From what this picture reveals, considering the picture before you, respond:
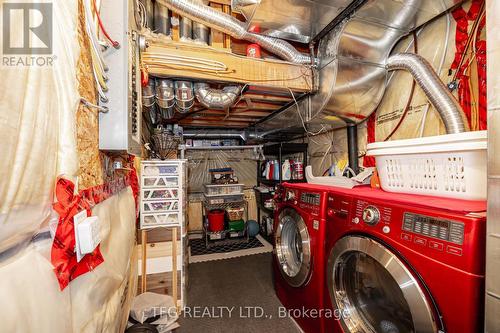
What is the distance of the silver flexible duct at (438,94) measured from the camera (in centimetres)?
124

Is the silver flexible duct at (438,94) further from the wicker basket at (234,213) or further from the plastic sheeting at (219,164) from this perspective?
the plastic sheeting at (219,164)

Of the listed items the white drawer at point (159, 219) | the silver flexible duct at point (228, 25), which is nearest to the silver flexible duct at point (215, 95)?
the silver flexible duct at point (228, 25)

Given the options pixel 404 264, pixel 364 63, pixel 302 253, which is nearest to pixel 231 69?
pixel 364 63

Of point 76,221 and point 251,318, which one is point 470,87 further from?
point 251,318

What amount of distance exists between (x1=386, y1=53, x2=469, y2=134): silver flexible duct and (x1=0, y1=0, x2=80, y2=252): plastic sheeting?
182 cm

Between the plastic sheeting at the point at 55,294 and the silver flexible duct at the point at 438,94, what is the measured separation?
1865mm

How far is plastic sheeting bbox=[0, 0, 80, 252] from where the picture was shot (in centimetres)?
38

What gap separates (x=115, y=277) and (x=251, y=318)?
142 cm

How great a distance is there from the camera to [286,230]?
1.90m

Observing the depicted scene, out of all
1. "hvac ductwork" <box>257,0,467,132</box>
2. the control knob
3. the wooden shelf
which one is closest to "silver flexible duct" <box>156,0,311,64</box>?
the wooden shelf

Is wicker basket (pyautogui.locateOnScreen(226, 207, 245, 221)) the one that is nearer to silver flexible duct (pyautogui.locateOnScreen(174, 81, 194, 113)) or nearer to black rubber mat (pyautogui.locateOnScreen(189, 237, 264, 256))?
black rubber mat (pyautogui.locateOnScreen(189, 237, 264, 256))

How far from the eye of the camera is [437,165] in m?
0.97

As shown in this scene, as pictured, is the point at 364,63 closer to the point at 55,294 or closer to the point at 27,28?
the point at 27,28

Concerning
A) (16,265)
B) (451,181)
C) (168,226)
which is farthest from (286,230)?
(16,265)
